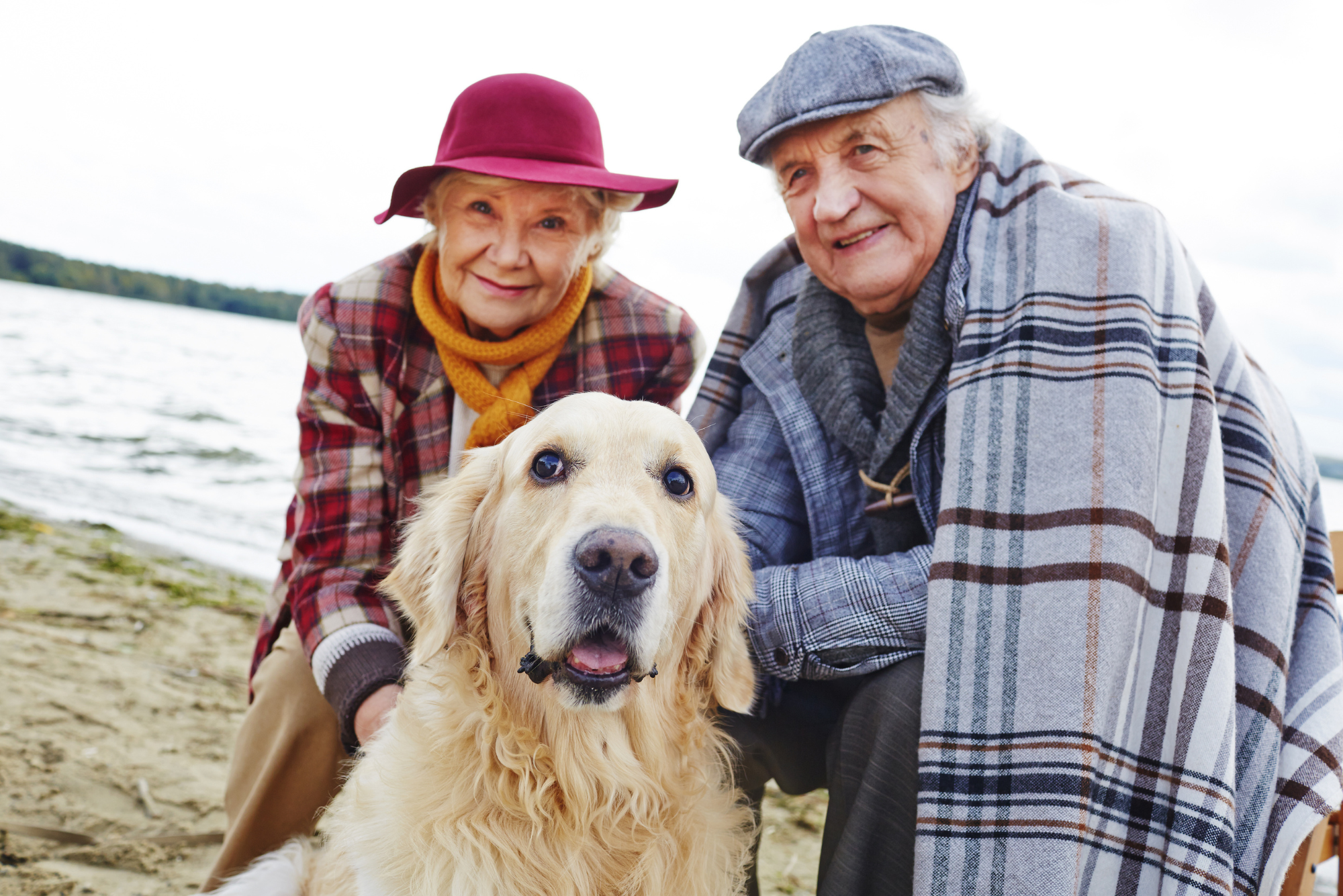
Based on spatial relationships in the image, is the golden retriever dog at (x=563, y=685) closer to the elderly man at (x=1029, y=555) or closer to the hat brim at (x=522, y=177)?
the elderly man at (x=1029, y=555)

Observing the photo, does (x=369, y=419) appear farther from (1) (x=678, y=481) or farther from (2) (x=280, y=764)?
(1) (x=678, y=481)

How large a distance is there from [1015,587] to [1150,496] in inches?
12.7

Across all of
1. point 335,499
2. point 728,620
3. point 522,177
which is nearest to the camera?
point 728,620

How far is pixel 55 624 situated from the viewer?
13.3 feet

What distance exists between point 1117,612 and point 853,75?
4.47 ft

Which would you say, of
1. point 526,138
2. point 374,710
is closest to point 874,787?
point 374,710

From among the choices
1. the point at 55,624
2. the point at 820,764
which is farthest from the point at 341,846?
the point at 55,624

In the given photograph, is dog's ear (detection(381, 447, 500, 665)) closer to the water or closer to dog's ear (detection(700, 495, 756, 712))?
dog's ear (detection(700, 495, 756, 712))

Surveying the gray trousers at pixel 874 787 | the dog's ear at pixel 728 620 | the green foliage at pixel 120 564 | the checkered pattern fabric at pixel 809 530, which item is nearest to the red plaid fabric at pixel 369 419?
the checkered pattern fabric at pixel 809 530

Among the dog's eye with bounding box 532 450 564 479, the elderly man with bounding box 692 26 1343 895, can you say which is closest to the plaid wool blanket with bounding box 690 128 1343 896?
the elderly man with bounding box 692 26 1343 895

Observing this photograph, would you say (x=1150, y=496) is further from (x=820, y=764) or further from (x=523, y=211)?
(x=523, y=211)

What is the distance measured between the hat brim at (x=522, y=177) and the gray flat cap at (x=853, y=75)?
1.22 feet

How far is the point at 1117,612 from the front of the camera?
64.2 inches

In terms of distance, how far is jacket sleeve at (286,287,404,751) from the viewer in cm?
213
